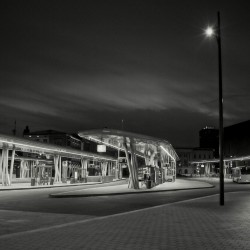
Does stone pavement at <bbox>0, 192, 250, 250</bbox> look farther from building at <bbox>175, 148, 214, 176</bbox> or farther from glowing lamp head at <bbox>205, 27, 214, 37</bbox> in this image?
building at <bbox>175, 148, 214, 176</bbox>

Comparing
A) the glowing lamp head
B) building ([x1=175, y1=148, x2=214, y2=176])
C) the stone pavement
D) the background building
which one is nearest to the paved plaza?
the stone pavement

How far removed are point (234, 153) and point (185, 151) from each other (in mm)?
40121

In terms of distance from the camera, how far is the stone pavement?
24.9 ft

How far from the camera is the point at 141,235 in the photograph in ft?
28.9

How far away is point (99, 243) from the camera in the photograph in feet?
25.5

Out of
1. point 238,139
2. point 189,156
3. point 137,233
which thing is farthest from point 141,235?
point 189,156

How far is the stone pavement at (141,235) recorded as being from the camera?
7.58 metres

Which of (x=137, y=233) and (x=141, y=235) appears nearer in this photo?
(x=141, y=235)

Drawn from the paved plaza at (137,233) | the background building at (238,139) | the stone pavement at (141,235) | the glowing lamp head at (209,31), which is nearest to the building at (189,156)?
the background building at (238,139)

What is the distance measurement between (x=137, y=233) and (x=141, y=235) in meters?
0.32

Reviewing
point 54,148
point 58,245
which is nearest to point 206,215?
point 58,245

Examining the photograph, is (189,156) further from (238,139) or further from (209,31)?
(209,31)

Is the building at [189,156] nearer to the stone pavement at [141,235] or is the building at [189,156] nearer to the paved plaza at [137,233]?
the paved plaza at [137,233]

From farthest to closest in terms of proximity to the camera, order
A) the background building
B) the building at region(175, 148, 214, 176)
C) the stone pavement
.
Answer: the building at region(175, 148, 214, 176) < the background building < the stone pavement
